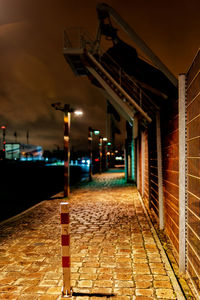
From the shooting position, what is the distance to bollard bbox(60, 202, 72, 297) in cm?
347

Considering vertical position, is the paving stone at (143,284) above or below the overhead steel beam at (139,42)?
below

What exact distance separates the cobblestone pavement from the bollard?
0.17m

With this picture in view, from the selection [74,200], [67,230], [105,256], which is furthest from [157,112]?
[74,200]

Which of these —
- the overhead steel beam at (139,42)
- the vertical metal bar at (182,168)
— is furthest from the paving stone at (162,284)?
the overhead steel beam at (139,42)

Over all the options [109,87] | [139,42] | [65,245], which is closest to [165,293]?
[65,245]

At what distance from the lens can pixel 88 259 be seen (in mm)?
4824

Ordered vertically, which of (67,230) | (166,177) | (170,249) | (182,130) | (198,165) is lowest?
(170,249)

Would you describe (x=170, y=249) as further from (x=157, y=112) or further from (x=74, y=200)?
(x=74, y=200)

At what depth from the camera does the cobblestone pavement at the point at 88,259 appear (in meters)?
3.67

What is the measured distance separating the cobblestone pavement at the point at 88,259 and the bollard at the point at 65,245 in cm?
17

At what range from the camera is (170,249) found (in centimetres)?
532

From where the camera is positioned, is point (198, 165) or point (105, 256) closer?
point (198, 165)

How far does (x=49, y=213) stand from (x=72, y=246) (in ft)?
12.0

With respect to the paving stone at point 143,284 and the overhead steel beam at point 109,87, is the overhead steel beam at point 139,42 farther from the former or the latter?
the paving stone at point 143,284
